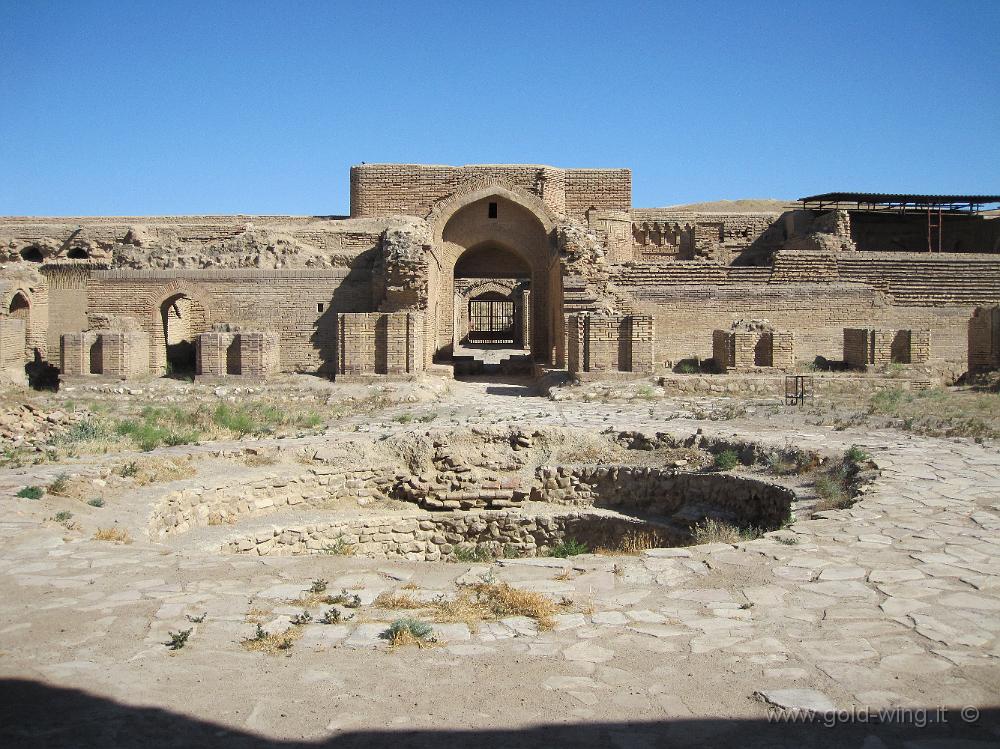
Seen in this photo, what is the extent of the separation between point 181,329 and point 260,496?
42.5 feet

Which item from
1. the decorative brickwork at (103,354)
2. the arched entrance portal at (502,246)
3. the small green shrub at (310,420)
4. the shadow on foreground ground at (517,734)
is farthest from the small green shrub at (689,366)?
the shadow on foreground ground at (517,734)

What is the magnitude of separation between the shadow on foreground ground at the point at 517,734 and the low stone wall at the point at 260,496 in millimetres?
4076

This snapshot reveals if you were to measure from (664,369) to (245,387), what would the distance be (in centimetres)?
920

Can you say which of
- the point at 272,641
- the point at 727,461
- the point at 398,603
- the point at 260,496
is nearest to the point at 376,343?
the point at 260,496

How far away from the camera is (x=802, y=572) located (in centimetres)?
504

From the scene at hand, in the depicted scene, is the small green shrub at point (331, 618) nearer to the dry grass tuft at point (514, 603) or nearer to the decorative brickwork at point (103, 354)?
the dry grass tuft at point (514, 603)

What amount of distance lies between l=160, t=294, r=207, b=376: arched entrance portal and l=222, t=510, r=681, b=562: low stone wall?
424 inches

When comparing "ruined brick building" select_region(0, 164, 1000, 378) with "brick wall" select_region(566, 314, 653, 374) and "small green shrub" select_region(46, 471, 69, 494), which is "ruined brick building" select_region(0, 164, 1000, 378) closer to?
"brick wall" select_region(566, 314, 653, 374)

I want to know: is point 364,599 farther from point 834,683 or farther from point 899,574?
point 899,574

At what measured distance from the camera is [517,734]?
3.15 meters

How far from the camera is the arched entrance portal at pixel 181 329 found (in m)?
18.3

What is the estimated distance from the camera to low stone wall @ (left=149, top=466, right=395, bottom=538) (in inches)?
301

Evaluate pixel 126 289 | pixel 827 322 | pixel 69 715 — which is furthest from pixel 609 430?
pixel 126 289

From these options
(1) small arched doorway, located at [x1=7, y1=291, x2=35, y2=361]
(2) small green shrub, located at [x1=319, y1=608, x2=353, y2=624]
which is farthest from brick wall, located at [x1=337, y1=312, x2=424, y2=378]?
(2) small green shrub, located at [x1=319, y1=608, x2=353, y2=624]
